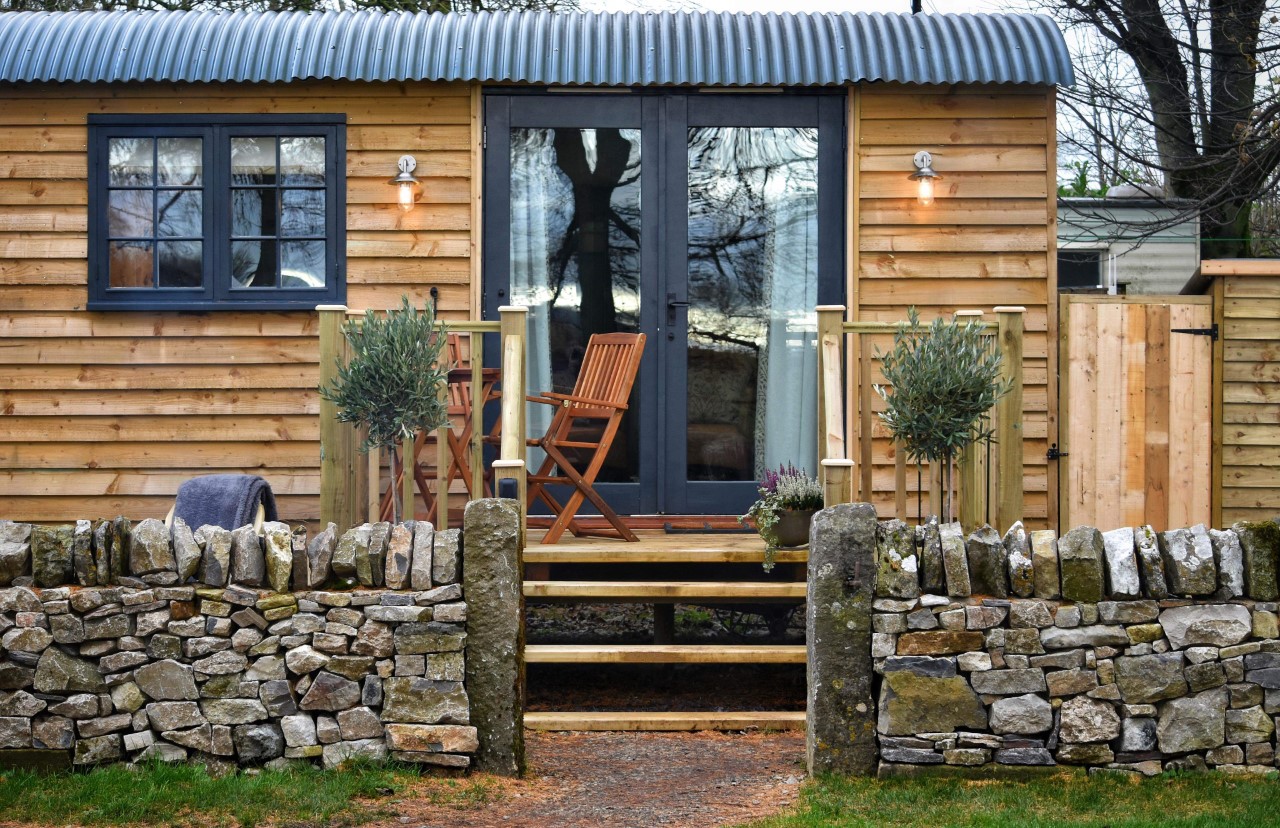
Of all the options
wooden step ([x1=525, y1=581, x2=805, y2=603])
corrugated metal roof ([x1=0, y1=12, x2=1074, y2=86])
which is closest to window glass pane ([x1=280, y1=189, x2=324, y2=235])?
corrugated metal roof ([x1=0, y1=12, x2=1074, y2=86])

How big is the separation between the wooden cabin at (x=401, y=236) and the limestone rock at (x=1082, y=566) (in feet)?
8.86

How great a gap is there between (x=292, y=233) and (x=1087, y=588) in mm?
4548

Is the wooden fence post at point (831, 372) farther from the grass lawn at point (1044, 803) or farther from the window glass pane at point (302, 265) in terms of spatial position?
the window glass pane at point (302, 265)

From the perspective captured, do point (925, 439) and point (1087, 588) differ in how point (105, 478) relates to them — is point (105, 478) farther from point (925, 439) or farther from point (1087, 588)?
point (1087, 588)

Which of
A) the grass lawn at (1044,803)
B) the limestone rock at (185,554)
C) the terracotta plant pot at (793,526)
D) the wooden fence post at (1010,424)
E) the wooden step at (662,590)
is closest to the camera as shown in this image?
the grass lawn at (1044,803)

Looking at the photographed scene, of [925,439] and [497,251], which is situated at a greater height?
[497,251]

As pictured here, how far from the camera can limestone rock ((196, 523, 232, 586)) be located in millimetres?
4109

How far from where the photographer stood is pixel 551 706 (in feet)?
19.1

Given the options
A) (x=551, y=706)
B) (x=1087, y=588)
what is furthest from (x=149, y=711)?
(x=1087, y=588)

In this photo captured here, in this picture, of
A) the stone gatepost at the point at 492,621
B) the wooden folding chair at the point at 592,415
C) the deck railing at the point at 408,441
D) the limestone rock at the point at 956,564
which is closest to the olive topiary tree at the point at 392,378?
the deck railing at the point at 408,441

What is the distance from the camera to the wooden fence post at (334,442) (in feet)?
18.1

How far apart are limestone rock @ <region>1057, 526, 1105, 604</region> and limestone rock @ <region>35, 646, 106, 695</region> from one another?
10.2 ft

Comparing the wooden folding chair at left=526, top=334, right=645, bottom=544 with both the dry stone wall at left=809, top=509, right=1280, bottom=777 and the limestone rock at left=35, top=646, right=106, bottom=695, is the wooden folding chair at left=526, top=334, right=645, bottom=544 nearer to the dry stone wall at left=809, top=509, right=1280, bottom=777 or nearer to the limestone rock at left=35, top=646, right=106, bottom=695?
the dry stone wall at left=809, top=509, right=1280, bottom=777

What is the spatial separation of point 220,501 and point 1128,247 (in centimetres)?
882
